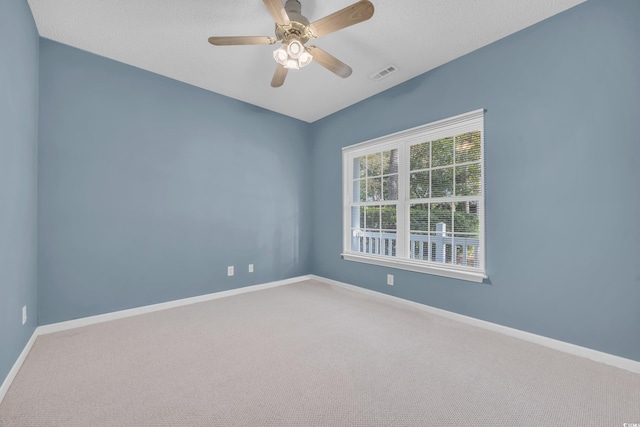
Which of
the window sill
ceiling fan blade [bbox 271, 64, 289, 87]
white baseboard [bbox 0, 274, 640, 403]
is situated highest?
ceiling fan blade [bbox 271, 64, 289, 87]

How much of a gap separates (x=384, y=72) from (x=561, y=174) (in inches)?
79.0

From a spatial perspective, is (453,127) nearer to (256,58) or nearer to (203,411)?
(256,58)

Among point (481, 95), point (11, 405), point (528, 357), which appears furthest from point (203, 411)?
point (481, 95)

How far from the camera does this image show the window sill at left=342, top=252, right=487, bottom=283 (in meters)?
2.63

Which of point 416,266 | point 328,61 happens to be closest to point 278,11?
point 328,61

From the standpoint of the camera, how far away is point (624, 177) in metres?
1.90

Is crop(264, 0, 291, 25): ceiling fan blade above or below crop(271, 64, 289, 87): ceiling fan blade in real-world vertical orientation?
above

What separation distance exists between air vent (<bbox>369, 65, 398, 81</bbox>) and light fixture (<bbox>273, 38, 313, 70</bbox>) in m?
1.24

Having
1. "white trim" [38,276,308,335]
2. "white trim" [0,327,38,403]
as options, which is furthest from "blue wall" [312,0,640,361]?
"white trim" [0,327,38,403]

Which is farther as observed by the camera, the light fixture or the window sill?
the window sill

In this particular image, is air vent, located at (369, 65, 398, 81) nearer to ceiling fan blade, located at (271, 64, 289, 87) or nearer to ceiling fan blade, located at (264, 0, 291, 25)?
ceiling fan blade, located at (271, 64, 289, 87)

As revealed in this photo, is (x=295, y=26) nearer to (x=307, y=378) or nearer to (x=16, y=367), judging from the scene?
(x=307, y=378)

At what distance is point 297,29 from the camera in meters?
1.96

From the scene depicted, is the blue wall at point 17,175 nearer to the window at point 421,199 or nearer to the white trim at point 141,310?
the white trim at point 141,310
